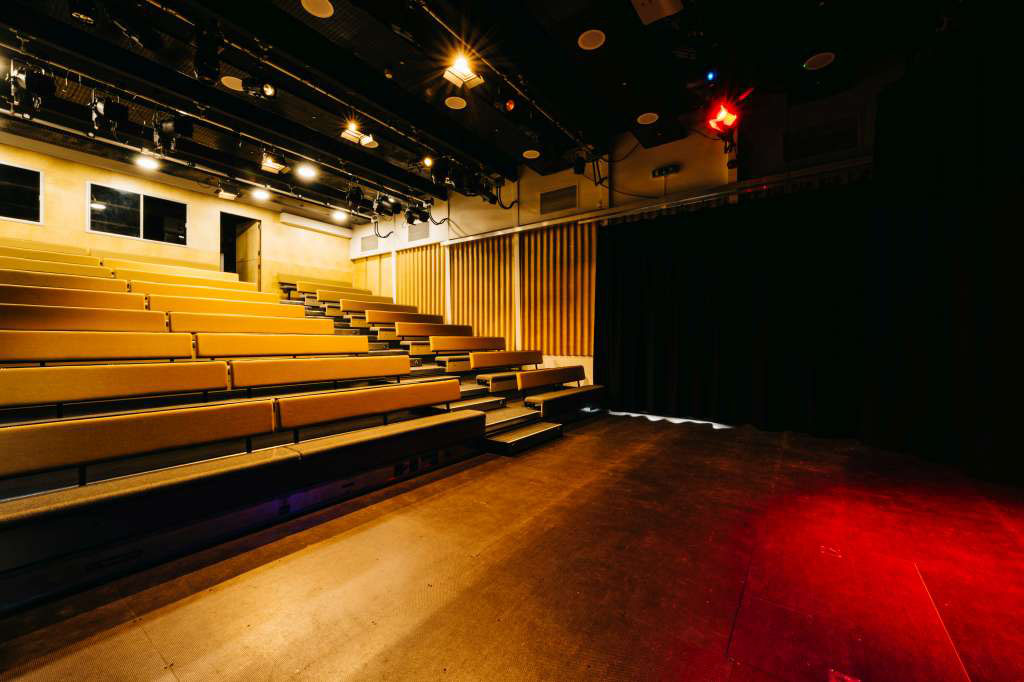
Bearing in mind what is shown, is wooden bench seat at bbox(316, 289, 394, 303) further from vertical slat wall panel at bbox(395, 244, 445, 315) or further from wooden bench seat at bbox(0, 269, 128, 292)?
wooden bench seat at bbox(0, 269, 128, 292)

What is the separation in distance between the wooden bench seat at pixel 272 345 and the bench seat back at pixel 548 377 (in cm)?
186

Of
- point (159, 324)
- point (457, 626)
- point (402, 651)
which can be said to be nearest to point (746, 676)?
point (457, 626)

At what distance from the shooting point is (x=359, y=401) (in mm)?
3027

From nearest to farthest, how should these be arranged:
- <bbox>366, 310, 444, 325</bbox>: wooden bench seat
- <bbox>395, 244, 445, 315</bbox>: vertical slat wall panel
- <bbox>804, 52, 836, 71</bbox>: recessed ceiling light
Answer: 1. <bbox>804, 52, 836, 71</bbox>: recessed ceiling light
2. <bbox>366, 310, 444, 325</bbox>: wooden bench seat
3. <bbox>395, 244, 445, 315</bbox>: vertical slat wall panel

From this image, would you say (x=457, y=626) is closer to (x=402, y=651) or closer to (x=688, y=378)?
(x=402, y=651)

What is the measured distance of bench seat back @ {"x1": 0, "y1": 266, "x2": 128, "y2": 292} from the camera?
144 inches

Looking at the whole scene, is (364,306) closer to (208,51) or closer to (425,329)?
(425,329)

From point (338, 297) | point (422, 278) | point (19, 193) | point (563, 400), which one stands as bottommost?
point (563, 400)

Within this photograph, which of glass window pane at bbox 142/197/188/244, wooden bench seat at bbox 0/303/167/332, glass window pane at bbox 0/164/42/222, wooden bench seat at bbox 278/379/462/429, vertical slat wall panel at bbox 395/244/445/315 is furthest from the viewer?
vertical slat wall panel at bbox 395/244/445/315

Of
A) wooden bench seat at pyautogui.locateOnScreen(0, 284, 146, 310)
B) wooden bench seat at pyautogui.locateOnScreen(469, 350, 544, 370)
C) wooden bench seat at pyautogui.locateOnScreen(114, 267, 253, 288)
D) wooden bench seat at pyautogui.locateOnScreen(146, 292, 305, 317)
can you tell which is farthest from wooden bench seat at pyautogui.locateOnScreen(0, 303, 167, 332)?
wooden bench seat at pyautogui.locateOnScreen(469, 350, 544, 370)

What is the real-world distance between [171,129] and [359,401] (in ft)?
12.9

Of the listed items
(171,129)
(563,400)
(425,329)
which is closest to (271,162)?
(171,129)

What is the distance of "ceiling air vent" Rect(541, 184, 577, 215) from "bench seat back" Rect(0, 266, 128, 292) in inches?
213

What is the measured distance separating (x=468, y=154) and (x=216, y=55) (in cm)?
279
